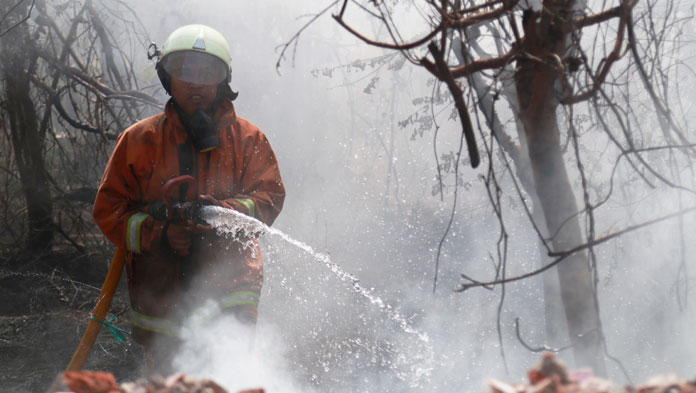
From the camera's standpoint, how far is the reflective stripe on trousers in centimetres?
303

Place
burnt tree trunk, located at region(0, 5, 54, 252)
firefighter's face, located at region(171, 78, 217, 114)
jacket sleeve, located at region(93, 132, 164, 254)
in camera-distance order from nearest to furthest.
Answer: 1. jacket sleeve, located at region(93, 132, 164, 254)
2. firefighter's face, located at region(171, 78, 217, 114)
3. burnt tree trunk, located at region(0, 5, 54, 252)

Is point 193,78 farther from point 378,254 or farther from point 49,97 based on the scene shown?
point 378,254

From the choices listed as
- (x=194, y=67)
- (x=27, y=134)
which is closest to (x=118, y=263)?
(x=194, y=67)

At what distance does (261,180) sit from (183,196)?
0.39 m

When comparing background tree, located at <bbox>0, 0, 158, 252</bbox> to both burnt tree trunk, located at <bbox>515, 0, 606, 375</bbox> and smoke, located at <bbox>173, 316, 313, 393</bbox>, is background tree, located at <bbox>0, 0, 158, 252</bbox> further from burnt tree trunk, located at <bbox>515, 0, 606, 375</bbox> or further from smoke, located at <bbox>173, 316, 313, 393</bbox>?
burnt tree trunk, located at <bbox>515, 0, 606, 375</bbox>

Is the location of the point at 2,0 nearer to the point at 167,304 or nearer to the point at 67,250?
the point at 67,250

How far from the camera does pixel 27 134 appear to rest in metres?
5.88

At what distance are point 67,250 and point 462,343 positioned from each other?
3.77 metres

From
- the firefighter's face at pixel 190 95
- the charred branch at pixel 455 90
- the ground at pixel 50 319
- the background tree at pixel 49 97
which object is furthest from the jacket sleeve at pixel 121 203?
the background tree at pixel 49 97

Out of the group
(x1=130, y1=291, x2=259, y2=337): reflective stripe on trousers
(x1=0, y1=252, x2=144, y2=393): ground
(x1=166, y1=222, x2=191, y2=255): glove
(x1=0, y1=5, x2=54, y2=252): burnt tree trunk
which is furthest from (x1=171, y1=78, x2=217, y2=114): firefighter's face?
(x1=0, y1=5, x2=54, y2=252): burnt tree trunk

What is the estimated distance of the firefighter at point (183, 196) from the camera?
119 inches

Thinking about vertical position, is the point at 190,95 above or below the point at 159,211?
above

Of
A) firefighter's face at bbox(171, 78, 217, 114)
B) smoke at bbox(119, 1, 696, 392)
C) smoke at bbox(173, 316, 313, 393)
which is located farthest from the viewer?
smoke at bbox(119, 1, 696, 392)

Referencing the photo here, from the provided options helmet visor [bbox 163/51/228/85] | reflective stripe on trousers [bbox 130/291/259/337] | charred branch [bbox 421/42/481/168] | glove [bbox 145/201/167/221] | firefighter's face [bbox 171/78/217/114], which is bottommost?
reflective stripe on trousers [bbox 130/291/259/337]
